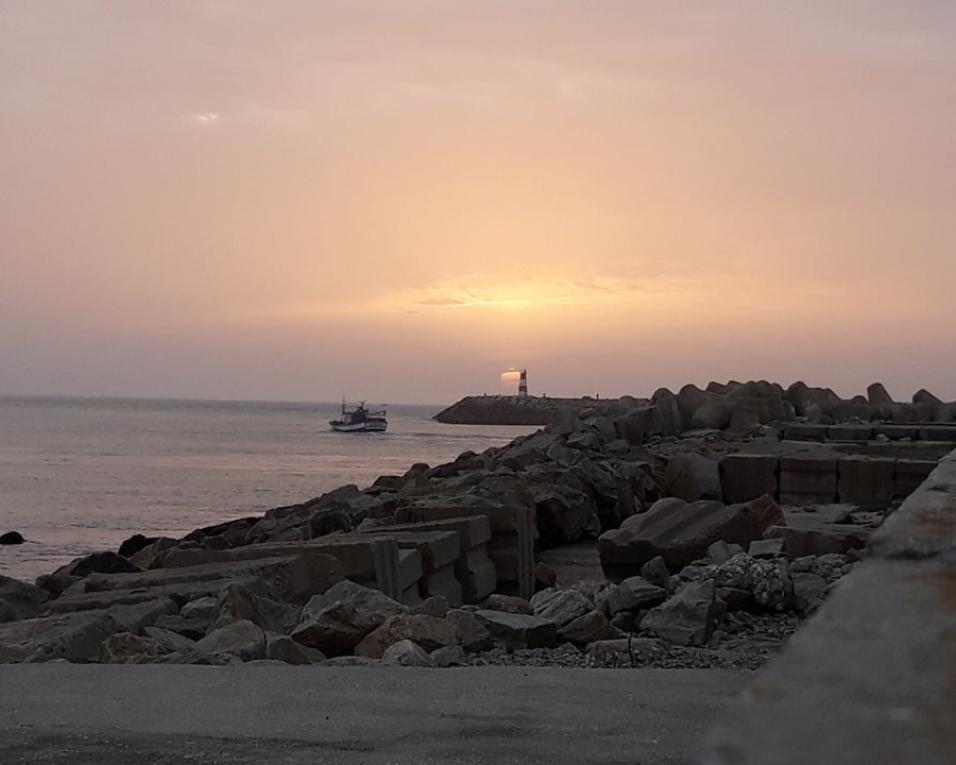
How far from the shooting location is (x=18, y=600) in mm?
6156

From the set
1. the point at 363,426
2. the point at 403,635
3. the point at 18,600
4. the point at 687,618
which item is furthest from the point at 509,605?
the point at 363,426

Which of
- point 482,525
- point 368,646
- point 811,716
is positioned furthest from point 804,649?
point 482,525

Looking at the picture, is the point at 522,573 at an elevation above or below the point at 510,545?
below

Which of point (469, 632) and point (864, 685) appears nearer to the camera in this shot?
point (864, 685)

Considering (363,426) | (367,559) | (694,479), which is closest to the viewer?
(367,559)

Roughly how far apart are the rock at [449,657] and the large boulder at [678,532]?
3.37 metres

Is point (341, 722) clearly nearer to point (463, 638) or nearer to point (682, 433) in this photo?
point (463, 638)

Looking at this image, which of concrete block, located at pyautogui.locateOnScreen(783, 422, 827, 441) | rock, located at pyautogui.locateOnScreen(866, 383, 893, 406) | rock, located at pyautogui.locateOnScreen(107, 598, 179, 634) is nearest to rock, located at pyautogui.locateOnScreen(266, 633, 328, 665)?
rock, located at pyautogui.locateOnScreen(107, 598, 179, 634)

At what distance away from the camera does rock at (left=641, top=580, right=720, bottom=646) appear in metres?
5.20

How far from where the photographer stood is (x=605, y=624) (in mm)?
5391

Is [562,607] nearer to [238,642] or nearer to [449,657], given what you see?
[449,657]

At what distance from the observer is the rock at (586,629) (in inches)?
208

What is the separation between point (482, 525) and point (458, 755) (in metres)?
→ 5.67

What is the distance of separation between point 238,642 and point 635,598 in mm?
2513
